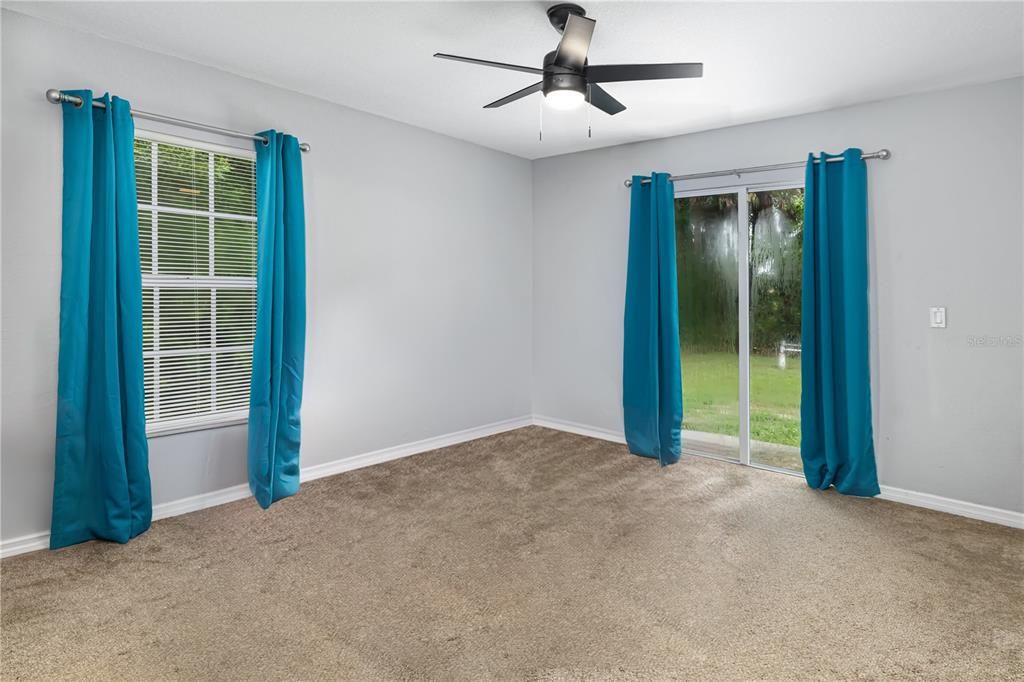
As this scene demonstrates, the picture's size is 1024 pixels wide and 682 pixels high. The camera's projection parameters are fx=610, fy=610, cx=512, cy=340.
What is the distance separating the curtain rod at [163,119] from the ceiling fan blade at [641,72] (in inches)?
79.1

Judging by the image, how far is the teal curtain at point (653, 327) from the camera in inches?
176

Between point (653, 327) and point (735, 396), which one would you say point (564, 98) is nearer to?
point (653, 327)

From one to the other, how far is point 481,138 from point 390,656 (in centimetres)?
380

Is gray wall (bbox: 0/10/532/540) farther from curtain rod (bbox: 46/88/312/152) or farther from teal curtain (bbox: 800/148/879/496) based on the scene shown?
teal curtain (bbox: 800/148/879/496)

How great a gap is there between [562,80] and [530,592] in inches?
82.6

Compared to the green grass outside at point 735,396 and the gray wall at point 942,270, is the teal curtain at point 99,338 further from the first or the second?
the gray wall at point 942,270

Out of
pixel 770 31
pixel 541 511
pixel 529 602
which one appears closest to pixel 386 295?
pixel 541 511

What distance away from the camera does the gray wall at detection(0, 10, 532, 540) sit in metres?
2.79

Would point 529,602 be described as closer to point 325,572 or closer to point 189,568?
A: point 325,572

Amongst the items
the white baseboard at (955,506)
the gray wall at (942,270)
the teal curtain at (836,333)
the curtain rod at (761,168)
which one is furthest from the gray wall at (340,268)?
the white baseboard at (955,506)

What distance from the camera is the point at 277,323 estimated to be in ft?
11.3

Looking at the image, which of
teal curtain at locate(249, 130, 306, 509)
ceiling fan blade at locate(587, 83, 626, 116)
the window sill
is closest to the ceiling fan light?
ceiling fan blade at locate(587, 83, 626, 116)

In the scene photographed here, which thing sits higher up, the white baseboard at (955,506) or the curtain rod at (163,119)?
the curtain rod at (163,119)

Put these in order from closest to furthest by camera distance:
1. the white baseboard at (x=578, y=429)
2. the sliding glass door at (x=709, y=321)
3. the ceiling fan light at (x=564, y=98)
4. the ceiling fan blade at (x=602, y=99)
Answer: the ceiling fan light at (x=564, y=98), the ceiling fan blade at (x=602, y=99), the sliding glass door at (x=709, y=321), the white baseboard at (x=578, y=429)
